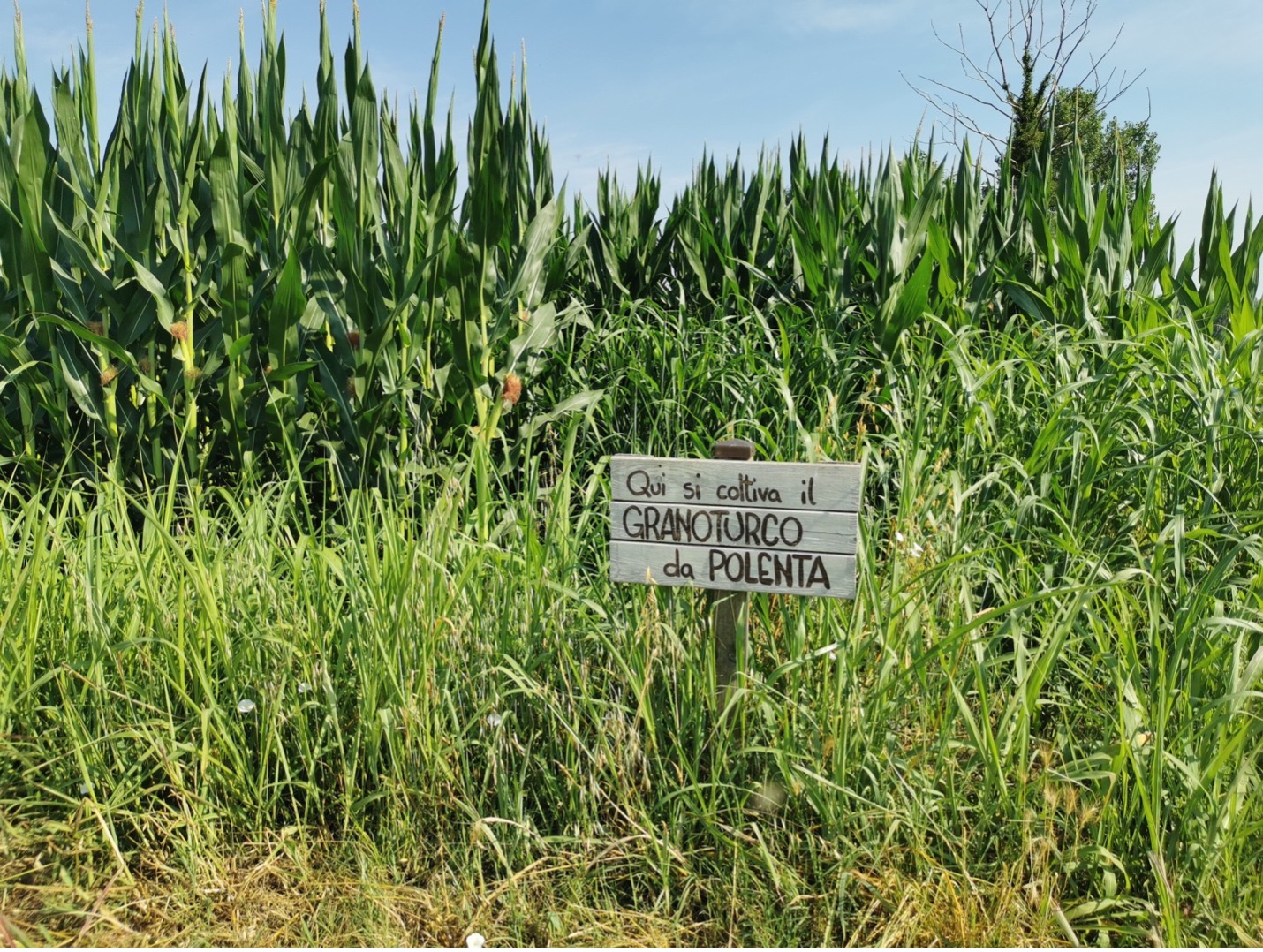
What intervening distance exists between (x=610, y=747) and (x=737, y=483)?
0.61 m

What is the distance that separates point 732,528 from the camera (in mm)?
1955

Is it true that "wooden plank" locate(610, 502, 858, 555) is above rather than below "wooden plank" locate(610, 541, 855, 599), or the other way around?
above

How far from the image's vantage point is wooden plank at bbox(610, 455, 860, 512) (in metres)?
1.88

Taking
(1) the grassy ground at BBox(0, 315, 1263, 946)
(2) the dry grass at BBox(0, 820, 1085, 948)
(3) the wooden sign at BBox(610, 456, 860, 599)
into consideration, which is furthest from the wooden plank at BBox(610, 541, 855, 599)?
(2) the dry grass at BBox(0, 820, 1085, 948)

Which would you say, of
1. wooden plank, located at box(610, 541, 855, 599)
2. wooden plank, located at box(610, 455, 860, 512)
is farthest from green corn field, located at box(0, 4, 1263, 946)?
wooden plank, located at box(610, 455, 860, 512)

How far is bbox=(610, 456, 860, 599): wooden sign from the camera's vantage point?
1.88 meters

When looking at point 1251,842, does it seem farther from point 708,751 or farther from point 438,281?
point 438,281

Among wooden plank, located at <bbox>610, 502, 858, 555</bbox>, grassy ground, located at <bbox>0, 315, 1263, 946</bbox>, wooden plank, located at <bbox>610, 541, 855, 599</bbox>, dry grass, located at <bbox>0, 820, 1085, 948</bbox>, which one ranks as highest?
wooden plank, located at <bbox>610, 502, 858, 555</bbox>

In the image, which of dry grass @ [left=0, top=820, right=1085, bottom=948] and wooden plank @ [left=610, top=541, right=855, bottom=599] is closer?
dry grass @ [left=0, top=820, right=1085, bottom=948]

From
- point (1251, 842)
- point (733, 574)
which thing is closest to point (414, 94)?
point (733, 574)

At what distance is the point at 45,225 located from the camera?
3.32 metres

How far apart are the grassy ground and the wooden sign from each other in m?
0.13

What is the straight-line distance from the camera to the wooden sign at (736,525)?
6.17ft

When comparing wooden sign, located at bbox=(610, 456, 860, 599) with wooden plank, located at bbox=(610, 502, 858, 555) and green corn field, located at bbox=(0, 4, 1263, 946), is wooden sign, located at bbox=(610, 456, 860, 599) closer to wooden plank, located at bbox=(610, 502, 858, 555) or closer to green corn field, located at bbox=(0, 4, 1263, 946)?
wooden plank, located at bbox=(610, 502, 858, 555)
